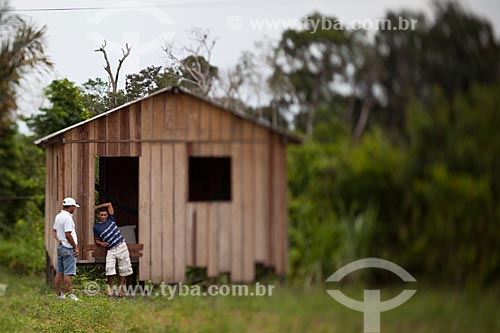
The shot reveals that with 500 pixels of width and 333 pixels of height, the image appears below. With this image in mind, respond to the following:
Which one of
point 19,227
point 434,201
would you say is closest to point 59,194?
point 434,201

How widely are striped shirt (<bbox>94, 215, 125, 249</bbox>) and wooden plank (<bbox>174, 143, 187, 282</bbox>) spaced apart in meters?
0.80

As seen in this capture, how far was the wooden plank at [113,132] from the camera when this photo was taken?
750 centimetres

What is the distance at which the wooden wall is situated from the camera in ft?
20.5

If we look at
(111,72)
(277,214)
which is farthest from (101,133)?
(277,214)

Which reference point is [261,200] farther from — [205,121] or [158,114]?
[158,114]

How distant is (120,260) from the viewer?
7465mm

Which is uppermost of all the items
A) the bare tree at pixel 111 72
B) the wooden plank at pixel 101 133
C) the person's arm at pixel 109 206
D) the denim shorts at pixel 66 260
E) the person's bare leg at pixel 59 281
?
the bare tree at pixel 111 72

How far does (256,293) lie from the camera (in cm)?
631

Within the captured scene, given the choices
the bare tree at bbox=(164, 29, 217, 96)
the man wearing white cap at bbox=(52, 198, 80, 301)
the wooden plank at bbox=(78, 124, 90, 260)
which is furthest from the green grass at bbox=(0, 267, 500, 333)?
the bare tree at bbox=(164, 29, 217, 96)

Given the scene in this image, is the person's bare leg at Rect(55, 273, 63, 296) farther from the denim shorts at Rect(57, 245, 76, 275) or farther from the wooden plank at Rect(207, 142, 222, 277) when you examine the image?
the wooden plank at Rect(207, 142, 222, 277)

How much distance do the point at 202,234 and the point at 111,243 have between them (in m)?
1.28

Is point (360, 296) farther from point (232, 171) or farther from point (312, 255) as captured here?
point (232, 171)

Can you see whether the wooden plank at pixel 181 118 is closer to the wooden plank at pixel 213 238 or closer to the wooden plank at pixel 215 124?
the wooden plank at pixel 215 124

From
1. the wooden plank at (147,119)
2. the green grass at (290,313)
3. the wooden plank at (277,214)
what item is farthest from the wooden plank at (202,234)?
the wooden plank at (147,119)
